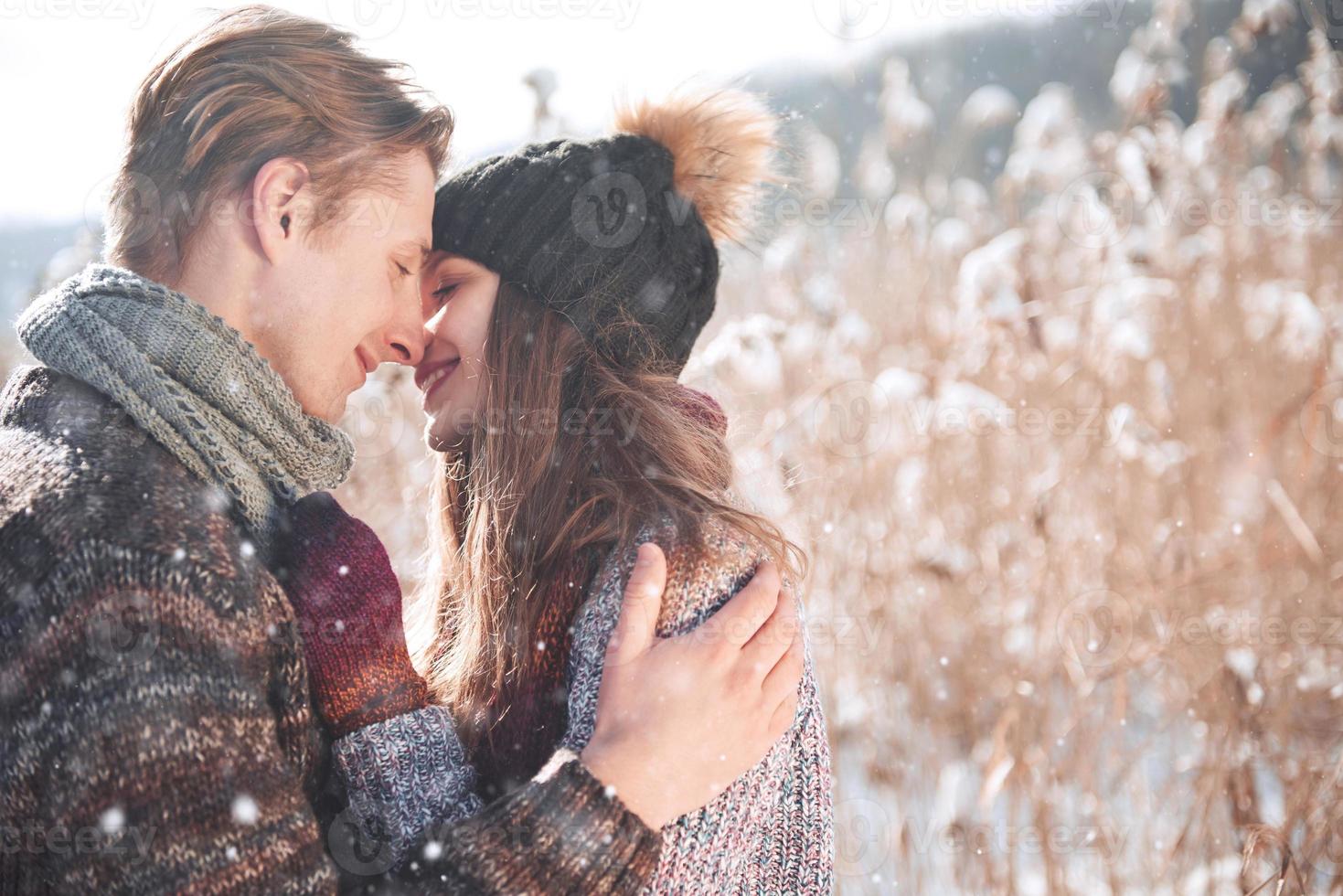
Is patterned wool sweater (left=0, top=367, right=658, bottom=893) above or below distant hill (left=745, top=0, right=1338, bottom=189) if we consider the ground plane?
above

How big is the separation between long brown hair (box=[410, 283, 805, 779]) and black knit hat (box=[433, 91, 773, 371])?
5cm

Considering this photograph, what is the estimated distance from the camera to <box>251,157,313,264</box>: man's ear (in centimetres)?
131

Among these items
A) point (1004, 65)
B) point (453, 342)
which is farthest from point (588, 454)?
point (1004, 65)

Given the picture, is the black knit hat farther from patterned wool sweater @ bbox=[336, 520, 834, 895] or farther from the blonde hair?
patterned wool sweater @ bbox=[336, 520, 834, 895]

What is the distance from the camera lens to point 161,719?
91 cm

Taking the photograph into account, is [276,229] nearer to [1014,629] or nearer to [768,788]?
[768,788]

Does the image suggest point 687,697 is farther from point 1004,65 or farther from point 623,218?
point 1004,65

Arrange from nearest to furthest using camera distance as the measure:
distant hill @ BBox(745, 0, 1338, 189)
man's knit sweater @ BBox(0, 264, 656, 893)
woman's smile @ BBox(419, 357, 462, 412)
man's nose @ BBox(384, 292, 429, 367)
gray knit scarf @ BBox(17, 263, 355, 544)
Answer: man's knit sweater @ BBox(0, 264, 656, 893), gray knit scarf @ BBox(17, 263, 355, 544), man's nose @ BBox(384, 292, 429, 367), woman's smile @ BBox(419, 357, 462, 412), distant hill @ BBox(745, 0, 1338, 189)

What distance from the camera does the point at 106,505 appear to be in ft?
3.26

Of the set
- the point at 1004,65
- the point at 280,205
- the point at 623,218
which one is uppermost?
the point at 280,205

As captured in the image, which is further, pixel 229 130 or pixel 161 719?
pixel 229 130

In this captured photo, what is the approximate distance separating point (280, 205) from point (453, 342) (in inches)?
15.9

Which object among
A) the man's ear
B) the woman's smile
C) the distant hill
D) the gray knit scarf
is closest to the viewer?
the gray knit scarf

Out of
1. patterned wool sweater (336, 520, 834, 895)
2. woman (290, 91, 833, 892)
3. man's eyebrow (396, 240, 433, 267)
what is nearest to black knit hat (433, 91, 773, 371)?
woman (290, 91, 833, 892)
